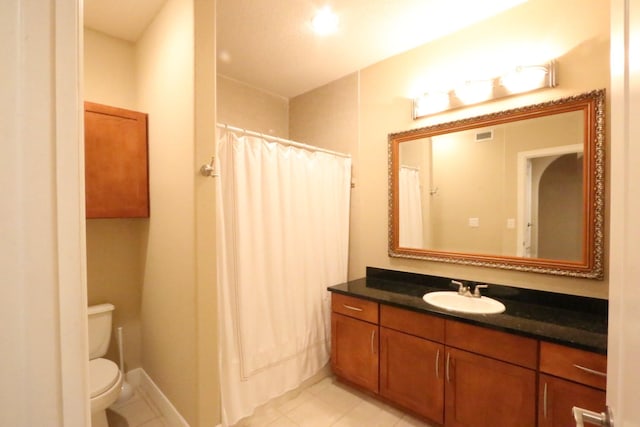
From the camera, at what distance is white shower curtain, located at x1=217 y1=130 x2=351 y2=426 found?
71.8 inches

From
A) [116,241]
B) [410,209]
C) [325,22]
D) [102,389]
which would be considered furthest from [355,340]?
[325,22]

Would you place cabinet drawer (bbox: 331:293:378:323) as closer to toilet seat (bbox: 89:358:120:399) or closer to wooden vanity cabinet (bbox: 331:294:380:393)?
wooden vanity cabinet (bbox: 331:294:380:393)

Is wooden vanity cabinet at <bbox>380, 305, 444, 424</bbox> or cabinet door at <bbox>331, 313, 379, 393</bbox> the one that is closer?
wooden vanity cabinet at <bbox>380, 305, 444, 424</bbox>

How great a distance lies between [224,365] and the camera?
5.84ft

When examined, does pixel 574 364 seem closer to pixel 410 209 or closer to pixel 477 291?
pixel 477 291

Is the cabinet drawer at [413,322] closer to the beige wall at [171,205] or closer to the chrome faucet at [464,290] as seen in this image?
the chrome faucet at [464,290]

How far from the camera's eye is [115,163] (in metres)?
1.87

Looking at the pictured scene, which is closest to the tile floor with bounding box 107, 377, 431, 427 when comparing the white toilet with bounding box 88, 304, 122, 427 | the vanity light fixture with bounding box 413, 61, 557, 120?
the white toilet with bounding box 88, 304, 122, 427

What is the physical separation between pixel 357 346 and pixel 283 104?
2.49m

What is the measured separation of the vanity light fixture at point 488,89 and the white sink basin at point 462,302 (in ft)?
4.31

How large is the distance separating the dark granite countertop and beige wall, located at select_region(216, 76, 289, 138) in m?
1.79

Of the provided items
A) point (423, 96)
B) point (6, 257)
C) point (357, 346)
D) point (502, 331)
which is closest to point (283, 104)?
point (423, 96)

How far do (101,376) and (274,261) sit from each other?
1185 millimetres

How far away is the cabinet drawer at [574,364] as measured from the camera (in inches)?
47.3
